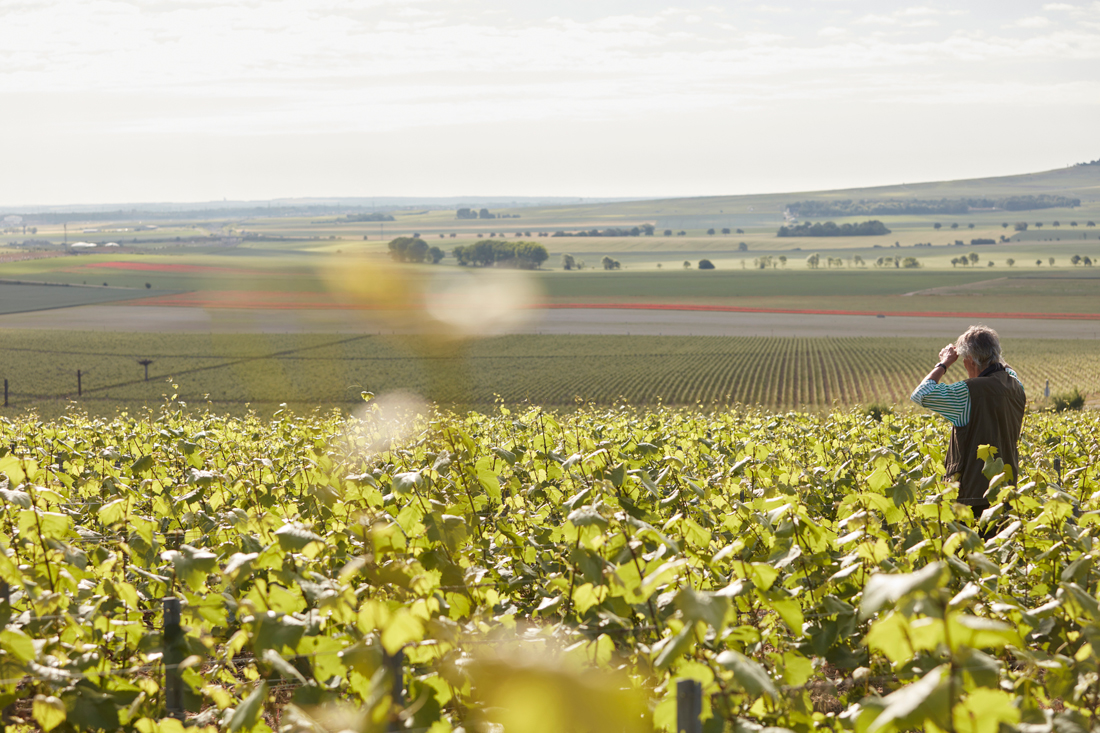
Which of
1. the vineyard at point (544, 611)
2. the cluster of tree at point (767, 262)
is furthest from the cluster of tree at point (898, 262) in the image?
the vineyard at point (544, 611)

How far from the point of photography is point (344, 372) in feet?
179

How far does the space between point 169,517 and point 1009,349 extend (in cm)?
6610

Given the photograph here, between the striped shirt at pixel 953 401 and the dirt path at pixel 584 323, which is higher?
the striped shirt at pixel 953 401

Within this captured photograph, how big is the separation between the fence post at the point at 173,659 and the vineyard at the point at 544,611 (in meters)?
0.01

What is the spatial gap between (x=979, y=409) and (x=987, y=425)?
4.9 inches

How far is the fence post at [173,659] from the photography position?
3.50 meters

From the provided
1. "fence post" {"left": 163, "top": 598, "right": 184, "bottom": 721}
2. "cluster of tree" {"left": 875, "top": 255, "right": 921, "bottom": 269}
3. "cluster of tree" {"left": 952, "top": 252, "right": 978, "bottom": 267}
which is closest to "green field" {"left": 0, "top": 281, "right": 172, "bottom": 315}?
"fence post" {"left": 163, "top": 598, "right": 184, "bottom": 721}

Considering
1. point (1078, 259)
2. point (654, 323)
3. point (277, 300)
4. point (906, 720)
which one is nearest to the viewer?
point (906, 720)

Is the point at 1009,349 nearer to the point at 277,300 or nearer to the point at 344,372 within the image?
the point at 344,372

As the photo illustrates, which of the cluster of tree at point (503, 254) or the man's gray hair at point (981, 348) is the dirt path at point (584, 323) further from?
the man's gray hair at point (981, 348)

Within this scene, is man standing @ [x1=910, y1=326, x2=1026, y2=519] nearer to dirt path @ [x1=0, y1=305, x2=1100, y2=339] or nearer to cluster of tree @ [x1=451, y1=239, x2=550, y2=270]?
dirt path @ [x1=0, y1=305, x2=1100, y2=339]

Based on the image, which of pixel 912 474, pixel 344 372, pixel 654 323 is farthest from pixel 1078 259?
pixel 912 474

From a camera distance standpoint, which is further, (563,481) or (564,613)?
(563,481)

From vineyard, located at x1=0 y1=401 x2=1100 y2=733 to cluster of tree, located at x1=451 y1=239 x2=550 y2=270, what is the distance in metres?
149
